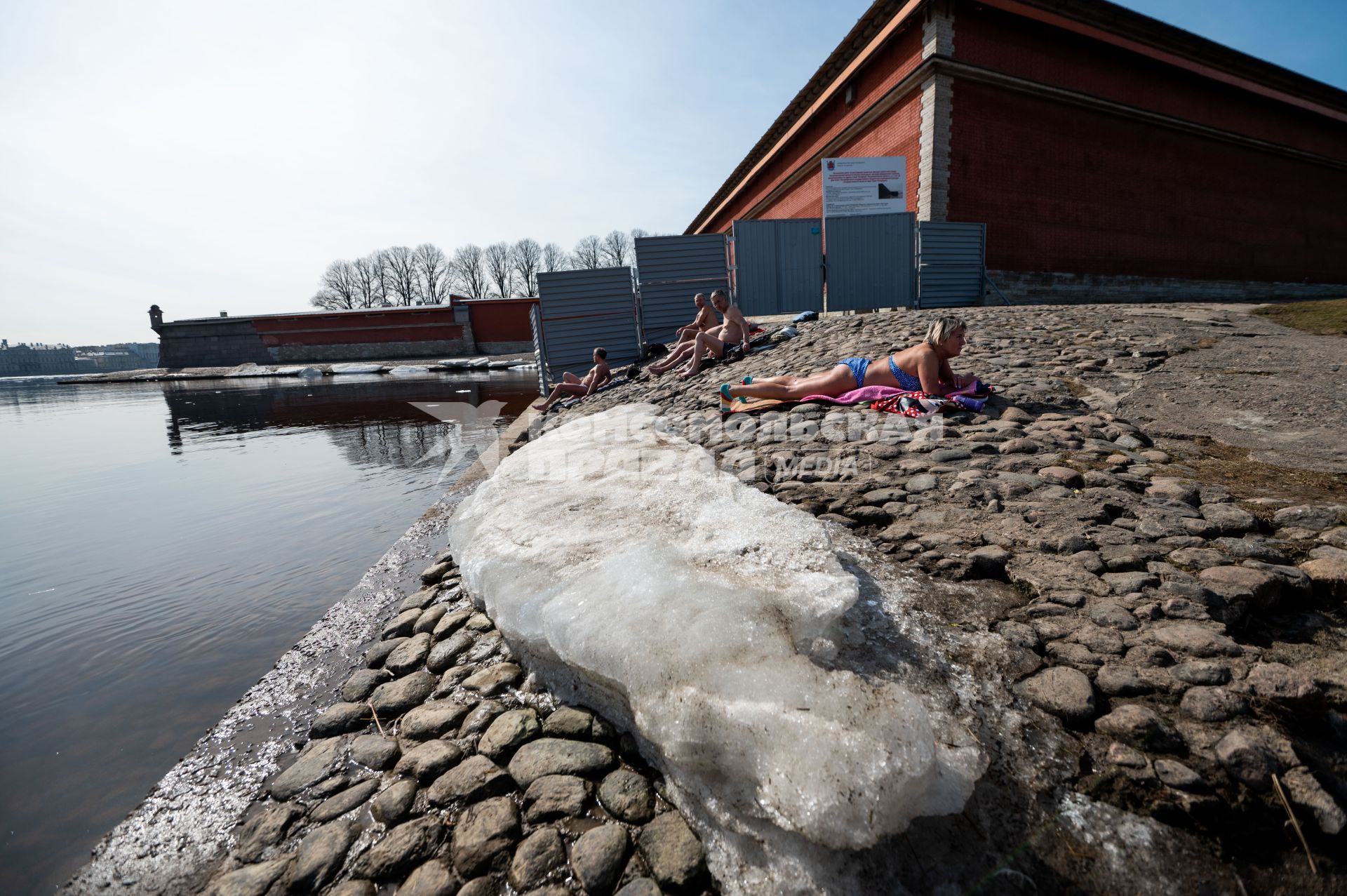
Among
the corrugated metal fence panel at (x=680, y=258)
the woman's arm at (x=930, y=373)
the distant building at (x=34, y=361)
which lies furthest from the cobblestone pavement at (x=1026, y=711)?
the distant building at (x=34, y=361)

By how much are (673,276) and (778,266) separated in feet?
6.74

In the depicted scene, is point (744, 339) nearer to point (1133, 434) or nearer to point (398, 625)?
point (1133, 434)

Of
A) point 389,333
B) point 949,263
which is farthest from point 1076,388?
point 389,333

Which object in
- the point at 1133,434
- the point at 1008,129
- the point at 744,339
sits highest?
the point at 1008,129

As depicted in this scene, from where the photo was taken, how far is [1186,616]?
182cm

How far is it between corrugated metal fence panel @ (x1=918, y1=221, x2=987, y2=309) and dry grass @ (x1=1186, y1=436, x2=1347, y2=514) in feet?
28.2

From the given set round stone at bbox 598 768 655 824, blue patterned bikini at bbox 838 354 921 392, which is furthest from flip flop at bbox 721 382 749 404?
round stone at bbox 598 768 655 824

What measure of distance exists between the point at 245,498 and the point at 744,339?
6512mm

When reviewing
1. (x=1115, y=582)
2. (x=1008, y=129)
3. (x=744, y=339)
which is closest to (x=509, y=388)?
(x=744, y=339)

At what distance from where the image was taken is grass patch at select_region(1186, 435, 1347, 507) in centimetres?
252

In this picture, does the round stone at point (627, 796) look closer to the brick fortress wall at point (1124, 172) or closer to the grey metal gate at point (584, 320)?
the grey metal gate at point (584, 320)

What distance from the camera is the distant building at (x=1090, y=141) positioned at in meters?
11.5

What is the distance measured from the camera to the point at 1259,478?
9.15 ft

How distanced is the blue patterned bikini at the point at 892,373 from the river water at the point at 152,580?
4.20 meters
